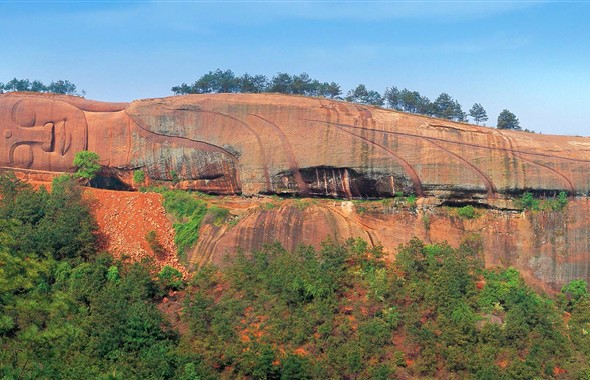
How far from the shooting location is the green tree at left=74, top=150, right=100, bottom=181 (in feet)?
91.8

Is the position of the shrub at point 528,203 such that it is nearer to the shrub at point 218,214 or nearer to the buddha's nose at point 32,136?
the shrub at point 218,214

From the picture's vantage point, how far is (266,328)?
21.5 m

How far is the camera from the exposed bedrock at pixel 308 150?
84.8ft

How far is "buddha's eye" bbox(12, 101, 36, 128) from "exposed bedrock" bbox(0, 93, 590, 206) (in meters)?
0.04

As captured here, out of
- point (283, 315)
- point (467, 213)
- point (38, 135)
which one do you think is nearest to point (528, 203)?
point (467, 213)

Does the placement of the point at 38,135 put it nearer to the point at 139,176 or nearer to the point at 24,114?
the point at 24,114

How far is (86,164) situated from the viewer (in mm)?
28031

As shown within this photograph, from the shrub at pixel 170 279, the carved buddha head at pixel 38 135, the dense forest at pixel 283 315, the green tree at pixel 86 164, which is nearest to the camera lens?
the dense forest at pixel 283 315

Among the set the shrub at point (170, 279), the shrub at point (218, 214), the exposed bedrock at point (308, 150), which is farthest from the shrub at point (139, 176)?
the shrub at point (170, 279)

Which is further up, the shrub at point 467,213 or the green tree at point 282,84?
the green tree at point 282,84

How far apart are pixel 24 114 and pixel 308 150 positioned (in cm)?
923

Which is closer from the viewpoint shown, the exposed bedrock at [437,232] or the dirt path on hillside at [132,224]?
the exposed bedrock at [437,232]

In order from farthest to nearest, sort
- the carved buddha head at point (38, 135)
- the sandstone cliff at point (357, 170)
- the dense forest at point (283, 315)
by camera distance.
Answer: the carved buddha head at point (38, 135)
the sandstone cliff at point (357, 170)
the dense forest at point (283, 315)

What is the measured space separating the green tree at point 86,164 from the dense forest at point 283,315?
8.66ft
